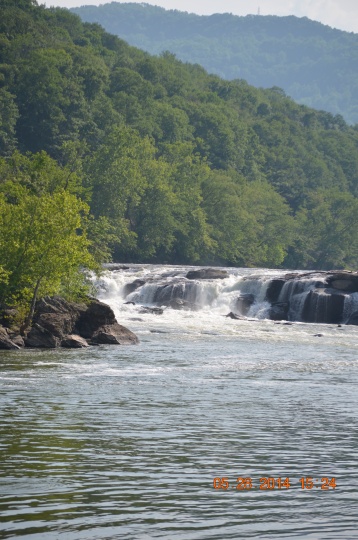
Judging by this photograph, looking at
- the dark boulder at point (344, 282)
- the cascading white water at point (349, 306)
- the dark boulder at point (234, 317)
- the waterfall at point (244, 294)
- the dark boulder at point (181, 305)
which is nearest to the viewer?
the dark boulder at point (234, 317)

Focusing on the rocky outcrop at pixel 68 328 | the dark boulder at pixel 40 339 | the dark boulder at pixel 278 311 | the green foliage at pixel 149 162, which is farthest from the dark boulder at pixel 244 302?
the dark boulder at pixel 40 339

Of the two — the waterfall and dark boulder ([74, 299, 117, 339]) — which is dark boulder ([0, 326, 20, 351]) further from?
the waterfall

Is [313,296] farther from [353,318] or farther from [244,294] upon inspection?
[244,294]

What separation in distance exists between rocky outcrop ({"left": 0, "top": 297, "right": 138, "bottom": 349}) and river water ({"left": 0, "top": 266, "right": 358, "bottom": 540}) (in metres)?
1.79

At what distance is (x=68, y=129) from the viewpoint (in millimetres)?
153250

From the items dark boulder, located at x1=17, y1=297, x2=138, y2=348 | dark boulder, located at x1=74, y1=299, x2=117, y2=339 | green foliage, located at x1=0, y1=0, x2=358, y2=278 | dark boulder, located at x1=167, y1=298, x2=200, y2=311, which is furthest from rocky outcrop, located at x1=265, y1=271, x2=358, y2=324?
dark boulder, located at x1=74, y1=299, x2=117, y2=339

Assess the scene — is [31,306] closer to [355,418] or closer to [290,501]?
[355,418]

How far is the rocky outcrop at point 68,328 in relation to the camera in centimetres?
5497

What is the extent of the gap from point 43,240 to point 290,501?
37452 mm
